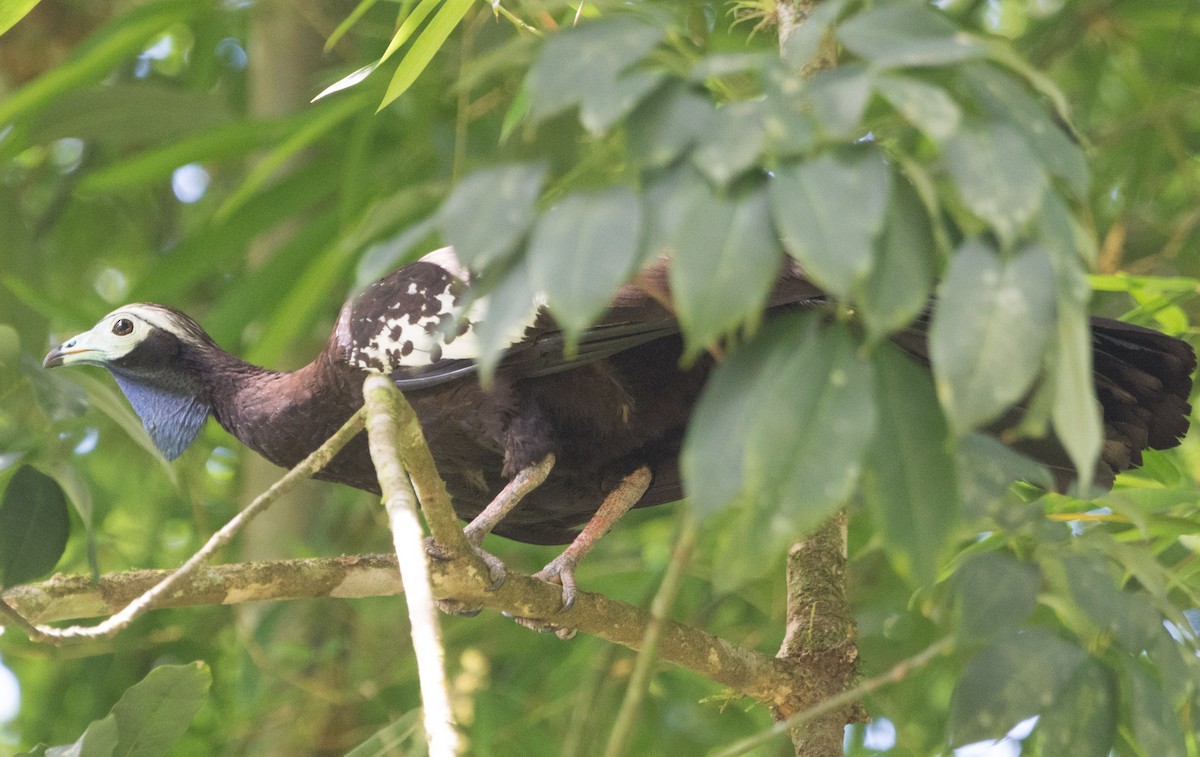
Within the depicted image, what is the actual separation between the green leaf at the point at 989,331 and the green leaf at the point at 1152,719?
17.4 inches

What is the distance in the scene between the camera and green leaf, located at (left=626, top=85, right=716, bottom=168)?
0.94m

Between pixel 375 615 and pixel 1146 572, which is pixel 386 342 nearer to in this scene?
pixel 375 615

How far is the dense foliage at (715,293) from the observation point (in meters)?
0.90

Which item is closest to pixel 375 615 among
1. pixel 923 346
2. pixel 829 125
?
pixel 923 346

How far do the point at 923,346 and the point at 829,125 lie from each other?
1.40 metres

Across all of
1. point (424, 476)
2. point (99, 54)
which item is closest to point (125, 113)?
point (99, 54)

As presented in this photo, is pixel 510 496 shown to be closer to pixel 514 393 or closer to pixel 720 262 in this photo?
pixel 514 393

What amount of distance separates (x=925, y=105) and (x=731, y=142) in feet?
0.45

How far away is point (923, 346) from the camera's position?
2236 millimetres

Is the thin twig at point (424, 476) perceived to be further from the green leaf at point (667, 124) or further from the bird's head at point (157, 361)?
the bird's head at point (157, 361)

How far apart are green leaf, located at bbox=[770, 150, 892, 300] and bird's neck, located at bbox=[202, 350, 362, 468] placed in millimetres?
1782

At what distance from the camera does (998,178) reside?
90cm

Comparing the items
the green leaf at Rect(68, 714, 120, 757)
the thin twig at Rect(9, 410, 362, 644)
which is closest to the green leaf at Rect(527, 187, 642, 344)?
the thin twig at Rect(9, 410, 362, 644)

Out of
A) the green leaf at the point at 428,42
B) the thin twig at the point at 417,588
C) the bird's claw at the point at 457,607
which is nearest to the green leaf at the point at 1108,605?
the thin twig at the point at 417,588
